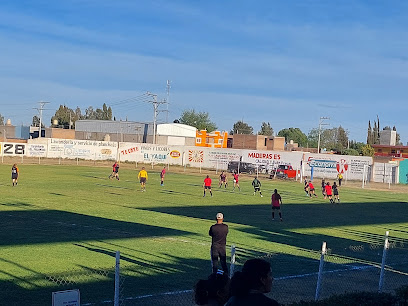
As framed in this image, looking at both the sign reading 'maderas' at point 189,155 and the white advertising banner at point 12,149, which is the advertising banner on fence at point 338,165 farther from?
the white advertising banner at point 12,149

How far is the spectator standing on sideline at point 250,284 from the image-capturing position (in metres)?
5.45

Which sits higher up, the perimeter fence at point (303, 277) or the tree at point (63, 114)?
the tree at point (63, 114)

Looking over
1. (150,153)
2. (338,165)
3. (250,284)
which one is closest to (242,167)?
(338,165)

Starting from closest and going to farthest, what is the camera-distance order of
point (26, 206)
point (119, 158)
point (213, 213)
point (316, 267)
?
1. point (316, 267)
2. point (26, 206)
3. point (213, 213)
4. point (119, 158)

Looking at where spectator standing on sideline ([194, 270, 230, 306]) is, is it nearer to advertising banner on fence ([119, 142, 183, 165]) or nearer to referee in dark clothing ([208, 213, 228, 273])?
referee in dark clothing ([208, 213, 228, 273])

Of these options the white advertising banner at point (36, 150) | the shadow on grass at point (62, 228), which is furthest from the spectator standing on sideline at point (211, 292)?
the white advertising banner at point (36, 150)

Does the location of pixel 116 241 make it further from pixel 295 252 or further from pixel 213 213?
pixel 213 213

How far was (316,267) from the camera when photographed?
17.7 meters

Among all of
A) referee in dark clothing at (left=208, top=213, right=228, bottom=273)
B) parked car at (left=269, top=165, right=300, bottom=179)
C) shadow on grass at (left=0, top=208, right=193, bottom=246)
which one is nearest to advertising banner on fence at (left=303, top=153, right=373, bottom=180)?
parked car at (left=269, top=165, right=300, bottom=179)

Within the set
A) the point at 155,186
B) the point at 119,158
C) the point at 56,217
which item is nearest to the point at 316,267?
the point at 56,217

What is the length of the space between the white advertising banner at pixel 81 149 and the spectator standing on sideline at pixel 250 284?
8036 cm

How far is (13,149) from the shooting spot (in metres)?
80.6

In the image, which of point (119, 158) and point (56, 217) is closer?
point (56, 217)

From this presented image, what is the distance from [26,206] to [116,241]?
11046 mm
